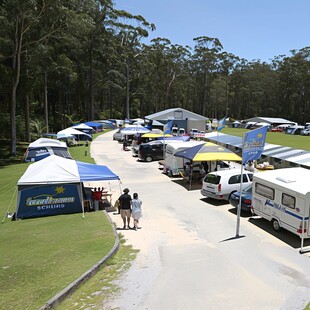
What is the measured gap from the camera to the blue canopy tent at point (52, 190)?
1438 centimetres

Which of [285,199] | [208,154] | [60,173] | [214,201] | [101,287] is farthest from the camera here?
[208,154]

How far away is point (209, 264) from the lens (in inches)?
362

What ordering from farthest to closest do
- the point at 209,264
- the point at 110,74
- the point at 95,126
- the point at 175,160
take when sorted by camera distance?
the point at 110,74, the point at 95,126, the point at 175,160, the point at 209,264

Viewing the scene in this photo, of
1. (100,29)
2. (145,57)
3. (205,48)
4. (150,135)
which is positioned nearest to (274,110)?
(205,48)

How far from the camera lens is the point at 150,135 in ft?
117

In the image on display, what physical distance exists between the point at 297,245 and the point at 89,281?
6.75 metres

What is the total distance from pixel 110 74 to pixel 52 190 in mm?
67498

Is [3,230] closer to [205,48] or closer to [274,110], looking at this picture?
[205,48]

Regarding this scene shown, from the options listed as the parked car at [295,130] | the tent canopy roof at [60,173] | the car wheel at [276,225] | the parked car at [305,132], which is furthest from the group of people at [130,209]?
the parked car at [295,130]

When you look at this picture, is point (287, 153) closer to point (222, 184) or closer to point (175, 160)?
point (175, 160)

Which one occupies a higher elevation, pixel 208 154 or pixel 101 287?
pixel 208 154

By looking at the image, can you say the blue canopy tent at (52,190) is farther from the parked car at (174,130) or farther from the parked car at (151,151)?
the parked car at (174,130)

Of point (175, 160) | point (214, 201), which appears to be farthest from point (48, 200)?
point (175, 160)

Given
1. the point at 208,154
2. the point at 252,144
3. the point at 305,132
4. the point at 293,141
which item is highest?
the point at 252,144
